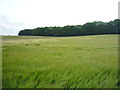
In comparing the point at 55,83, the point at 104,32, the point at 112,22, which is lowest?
the point at 55,83

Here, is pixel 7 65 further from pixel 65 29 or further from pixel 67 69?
pixel 65 29

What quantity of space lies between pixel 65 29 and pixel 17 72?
62.3m

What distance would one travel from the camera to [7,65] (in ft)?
21.3

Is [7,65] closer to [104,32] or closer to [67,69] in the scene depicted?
[67,69]

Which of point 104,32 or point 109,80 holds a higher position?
point 104,32

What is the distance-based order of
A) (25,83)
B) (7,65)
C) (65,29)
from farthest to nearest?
(65,29) < (7,65) < (25,83)

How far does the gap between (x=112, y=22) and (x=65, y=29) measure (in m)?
28.4

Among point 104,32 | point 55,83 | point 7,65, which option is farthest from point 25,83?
point 104,32

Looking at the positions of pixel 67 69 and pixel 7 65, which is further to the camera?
pixel 7 65

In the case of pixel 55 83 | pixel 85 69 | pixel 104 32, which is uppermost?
pixel 104 32

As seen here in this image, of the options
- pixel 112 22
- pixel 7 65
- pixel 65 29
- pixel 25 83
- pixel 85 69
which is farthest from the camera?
pixel 65 29

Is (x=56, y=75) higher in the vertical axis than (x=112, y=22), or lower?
lower

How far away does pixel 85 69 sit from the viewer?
235 inches

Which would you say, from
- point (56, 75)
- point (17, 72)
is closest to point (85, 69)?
point (56, 75)
